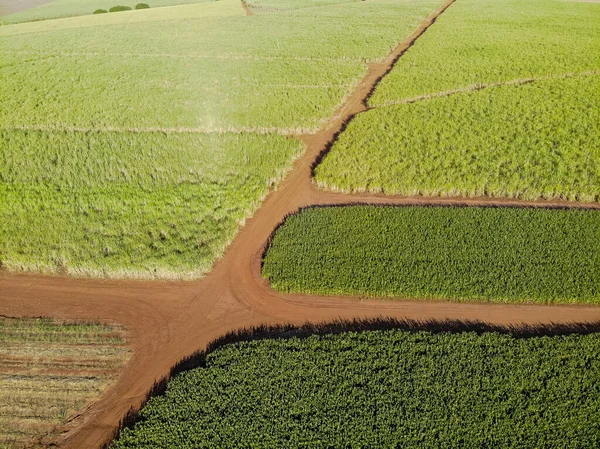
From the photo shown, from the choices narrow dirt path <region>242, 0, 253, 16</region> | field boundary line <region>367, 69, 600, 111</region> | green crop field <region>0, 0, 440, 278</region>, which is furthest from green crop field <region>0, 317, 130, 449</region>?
narrow dirt path <region>242, 0, 253, 16</region>

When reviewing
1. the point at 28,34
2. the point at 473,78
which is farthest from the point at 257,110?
the point at 28,34

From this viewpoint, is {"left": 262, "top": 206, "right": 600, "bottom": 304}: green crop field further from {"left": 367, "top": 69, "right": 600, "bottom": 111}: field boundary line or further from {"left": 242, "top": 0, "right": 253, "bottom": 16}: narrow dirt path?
{"left": 242, "top": 0, "right": 253, "bottom": 16}: narrow dirt path

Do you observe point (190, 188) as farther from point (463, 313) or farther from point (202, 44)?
point (202, 44)

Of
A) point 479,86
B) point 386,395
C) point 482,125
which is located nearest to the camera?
point 386,395

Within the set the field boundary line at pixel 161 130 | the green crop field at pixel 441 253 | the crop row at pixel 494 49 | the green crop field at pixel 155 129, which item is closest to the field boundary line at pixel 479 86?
the crop row at pixel 494 49

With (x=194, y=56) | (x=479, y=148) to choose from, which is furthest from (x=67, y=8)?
(x=479, y=148)

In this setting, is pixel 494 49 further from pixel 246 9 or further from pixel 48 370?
pixel 246 9

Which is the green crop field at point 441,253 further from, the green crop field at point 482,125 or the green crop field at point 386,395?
the green crop field at point 482,125

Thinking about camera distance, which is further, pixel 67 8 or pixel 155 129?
pixel 67 8
